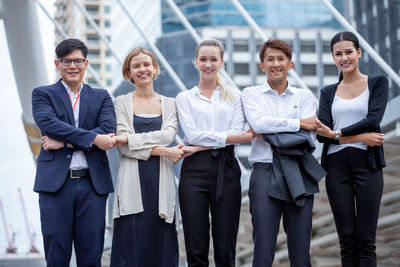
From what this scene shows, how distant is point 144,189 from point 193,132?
0.43 m

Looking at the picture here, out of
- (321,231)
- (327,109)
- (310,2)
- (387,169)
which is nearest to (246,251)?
(321,231)

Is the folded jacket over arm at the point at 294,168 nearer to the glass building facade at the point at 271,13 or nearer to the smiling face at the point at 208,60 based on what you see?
the smiling face at the point at 208,60

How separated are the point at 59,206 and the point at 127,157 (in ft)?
1.67

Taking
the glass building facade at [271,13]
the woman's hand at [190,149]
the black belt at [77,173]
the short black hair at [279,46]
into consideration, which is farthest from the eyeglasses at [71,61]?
the glass building facade at [271,13]

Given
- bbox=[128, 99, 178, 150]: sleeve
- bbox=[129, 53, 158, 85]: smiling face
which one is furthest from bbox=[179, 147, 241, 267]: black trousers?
bbox=[129, 53, 158, 85]: smiling face

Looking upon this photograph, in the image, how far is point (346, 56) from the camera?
385 centimetres

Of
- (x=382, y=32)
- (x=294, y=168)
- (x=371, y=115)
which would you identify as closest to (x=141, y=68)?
(x=294, y=168)

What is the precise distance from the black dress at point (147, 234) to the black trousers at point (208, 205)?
0.14 meters

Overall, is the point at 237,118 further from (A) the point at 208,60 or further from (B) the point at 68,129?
(B) the point at 68,129

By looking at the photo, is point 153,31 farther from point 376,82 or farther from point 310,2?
point 310,2

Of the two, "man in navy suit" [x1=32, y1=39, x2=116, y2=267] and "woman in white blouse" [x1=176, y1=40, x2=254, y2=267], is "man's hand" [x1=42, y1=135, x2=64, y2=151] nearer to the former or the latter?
"man in navy suit" [x1=32, y1=39, x2=116, y2=267]

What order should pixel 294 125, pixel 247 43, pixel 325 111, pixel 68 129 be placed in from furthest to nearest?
pixel 247 43 < pixel 325 111 < pixel 294 125 < pixel 68 129

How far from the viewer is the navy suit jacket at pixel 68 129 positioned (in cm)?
354

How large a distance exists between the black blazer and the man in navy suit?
4.12ft
